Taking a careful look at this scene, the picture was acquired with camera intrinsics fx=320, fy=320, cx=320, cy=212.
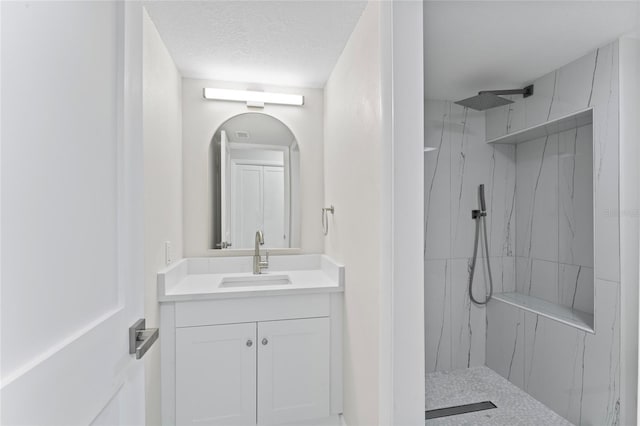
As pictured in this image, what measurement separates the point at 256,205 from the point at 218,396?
1.29m

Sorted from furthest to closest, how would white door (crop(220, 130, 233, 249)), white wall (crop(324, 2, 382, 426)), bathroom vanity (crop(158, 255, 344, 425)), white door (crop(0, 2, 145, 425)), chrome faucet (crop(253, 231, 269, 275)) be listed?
white door (crop(220, 130, 233, 249))
chrome faucet (crop(253, 231, 269, 275))
bathroom vanity (crop(158, 255, 344, 425))
white wall (crop(324, 2, 382, 426))
white door (crop(0, 2, 145, 425))

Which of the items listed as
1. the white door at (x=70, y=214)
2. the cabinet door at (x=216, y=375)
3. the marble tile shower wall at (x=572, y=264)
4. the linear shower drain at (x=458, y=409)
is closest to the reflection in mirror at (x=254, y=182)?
the cabinet door at (x=216, y=375)

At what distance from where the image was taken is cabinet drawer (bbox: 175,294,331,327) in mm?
1784

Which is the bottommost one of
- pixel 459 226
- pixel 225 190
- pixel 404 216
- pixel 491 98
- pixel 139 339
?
pixel 139 339

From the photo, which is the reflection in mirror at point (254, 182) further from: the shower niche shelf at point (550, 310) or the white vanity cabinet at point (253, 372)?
the shower niche shelf at point (550, 310)

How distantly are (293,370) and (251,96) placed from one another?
1911 millimetres

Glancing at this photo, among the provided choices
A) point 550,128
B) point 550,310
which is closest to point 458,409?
point 550,310

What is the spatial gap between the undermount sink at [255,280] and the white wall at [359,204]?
0.45 metres

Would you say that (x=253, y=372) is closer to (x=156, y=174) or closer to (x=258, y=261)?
(x=258, y=261)

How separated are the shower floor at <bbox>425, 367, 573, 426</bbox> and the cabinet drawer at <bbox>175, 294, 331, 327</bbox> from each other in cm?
106

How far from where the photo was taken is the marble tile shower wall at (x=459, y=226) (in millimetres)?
2682

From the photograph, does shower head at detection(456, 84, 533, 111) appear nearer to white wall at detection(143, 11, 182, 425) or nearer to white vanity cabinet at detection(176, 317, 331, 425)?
→ white vanity cabinet at detection(176, 317, 331, 425)

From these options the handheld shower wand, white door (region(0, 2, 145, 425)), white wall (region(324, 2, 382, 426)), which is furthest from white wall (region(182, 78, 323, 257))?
white door (region(0, 2, 145, 425))

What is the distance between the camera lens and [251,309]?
1857 millimetres
